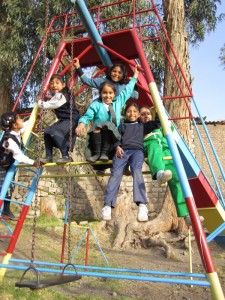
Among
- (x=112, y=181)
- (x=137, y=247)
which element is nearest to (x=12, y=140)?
(x=112, y=181)

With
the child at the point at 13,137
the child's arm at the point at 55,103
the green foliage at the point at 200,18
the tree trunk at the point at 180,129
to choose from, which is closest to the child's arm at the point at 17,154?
the child at the point at 13,137

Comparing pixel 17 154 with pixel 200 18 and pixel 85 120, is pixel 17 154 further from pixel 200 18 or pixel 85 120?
pixel 200 18

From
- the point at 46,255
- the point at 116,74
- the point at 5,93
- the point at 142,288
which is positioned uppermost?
the point at 5,93

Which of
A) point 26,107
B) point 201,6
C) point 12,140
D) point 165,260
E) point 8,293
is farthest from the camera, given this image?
point 201,6

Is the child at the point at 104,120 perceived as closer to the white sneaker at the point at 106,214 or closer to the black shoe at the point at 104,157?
the black shoe at the point at 104,157

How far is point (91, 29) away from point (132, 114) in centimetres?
136

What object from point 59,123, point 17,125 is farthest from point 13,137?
point 59,123

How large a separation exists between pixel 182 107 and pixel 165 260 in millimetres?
3724

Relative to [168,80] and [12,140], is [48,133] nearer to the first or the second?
[12,140]

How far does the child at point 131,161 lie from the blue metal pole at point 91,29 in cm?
123

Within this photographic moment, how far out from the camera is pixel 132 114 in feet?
14.2

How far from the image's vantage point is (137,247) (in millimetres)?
9453

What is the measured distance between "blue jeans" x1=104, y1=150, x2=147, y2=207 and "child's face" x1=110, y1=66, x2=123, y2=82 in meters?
1.19

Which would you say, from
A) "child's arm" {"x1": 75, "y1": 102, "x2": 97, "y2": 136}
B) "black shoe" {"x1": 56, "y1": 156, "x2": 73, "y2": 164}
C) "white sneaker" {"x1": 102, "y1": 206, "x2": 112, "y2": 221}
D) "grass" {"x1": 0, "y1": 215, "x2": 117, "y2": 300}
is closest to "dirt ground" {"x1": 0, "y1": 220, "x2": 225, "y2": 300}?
"grass" {"x1": 0, "y1": 215, "x2": 117, "y2": 300}
